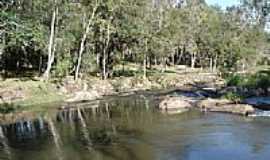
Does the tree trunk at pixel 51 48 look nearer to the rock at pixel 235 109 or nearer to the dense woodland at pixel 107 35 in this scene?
the dense woodland at pixel 107 35

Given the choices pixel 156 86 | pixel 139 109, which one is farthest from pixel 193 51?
pixel 139 109

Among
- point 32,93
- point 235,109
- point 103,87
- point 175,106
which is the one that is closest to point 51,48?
point 103,87

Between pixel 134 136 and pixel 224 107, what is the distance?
1617 cm

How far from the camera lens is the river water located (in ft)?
101

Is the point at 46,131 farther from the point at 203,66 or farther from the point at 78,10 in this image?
the point at 203,66

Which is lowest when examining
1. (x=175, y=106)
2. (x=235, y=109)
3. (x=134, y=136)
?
(x=134, y=136)

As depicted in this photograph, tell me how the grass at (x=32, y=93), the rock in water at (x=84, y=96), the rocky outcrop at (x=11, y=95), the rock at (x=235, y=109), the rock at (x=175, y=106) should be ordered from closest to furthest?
the rock at (x=235, y=109) < the rock at (x=175, y=106) < the grass at (x=32, y=93) < the rocky outcrop at (x=11, y=95) < the rock in water at (x=84, y=96)

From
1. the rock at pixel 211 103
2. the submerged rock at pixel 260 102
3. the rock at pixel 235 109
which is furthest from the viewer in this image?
the rock at pixel 211 103

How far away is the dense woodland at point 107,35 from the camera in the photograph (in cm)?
7012

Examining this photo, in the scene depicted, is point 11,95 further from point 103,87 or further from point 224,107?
point 224,107

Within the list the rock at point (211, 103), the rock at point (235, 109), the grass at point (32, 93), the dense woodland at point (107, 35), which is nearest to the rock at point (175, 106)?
the rock at point (211, 103)

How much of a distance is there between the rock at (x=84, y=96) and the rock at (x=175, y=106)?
44.4ft

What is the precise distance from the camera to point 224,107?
50.4m

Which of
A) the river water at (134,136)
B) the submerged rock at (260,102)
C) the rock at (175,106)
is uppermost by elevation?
the submerged rock at (260,102)
